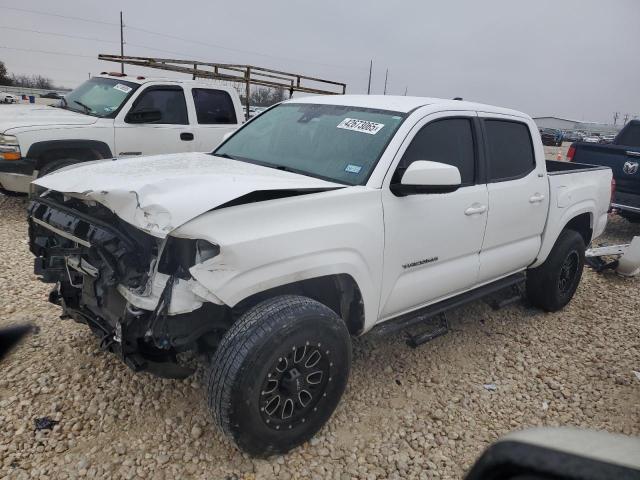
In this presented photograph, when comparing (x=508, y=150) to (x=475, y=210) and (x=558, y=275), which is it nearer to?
(x=475, y=210)

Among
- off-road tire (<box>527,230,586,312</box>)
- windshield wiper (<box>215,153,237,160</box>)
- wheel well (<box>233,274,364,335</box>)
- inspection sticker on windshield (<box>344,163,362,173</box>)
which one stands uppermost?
inspection sticker on windshield (<box>344,163,362,173</box>)

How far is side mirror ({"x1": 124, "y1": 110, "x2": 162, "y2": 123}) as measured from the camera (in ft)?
21.3

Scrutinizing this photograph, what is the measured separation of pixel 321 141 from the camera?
10.4ft

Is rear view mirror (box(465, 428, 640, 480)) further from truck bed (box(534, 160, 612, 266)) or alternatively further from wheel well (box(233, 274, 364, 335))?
truck bed (box(534, 160, 612, 266))

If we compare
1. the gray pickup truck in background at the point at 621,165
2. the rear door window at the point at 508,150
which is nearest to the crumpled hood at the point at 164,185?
the rear door window at the point at 508,150

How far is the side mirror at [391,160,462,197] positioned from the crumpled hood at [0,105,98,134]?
200 inches

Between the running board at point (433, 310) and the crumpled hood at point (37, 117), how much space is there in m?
5.09

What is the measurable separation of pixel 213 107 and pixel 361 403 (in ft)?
18.4

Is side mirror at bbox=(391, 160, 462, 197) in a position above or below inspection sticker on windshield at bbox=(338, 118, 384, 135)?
below

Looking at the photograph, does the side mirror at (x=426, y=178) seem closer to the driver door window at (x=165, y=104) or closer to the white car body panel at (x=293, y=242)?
the white car body panel at (x=293, y=242)

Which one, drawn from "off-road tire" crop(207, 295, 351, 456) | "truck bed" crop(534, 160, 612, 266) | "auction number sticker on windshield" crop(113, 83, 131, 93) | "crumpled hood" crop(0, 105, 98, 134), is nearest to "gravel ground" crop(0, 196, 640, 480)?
"off-road tire" crop(207, 295, 351, 456)

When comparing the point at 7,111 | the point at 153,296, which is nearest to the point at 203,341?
the point at 153,296

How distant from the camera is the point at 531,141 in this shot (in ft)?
13.2

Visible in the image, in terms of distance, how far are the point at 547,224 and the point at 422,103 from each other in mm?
1724
